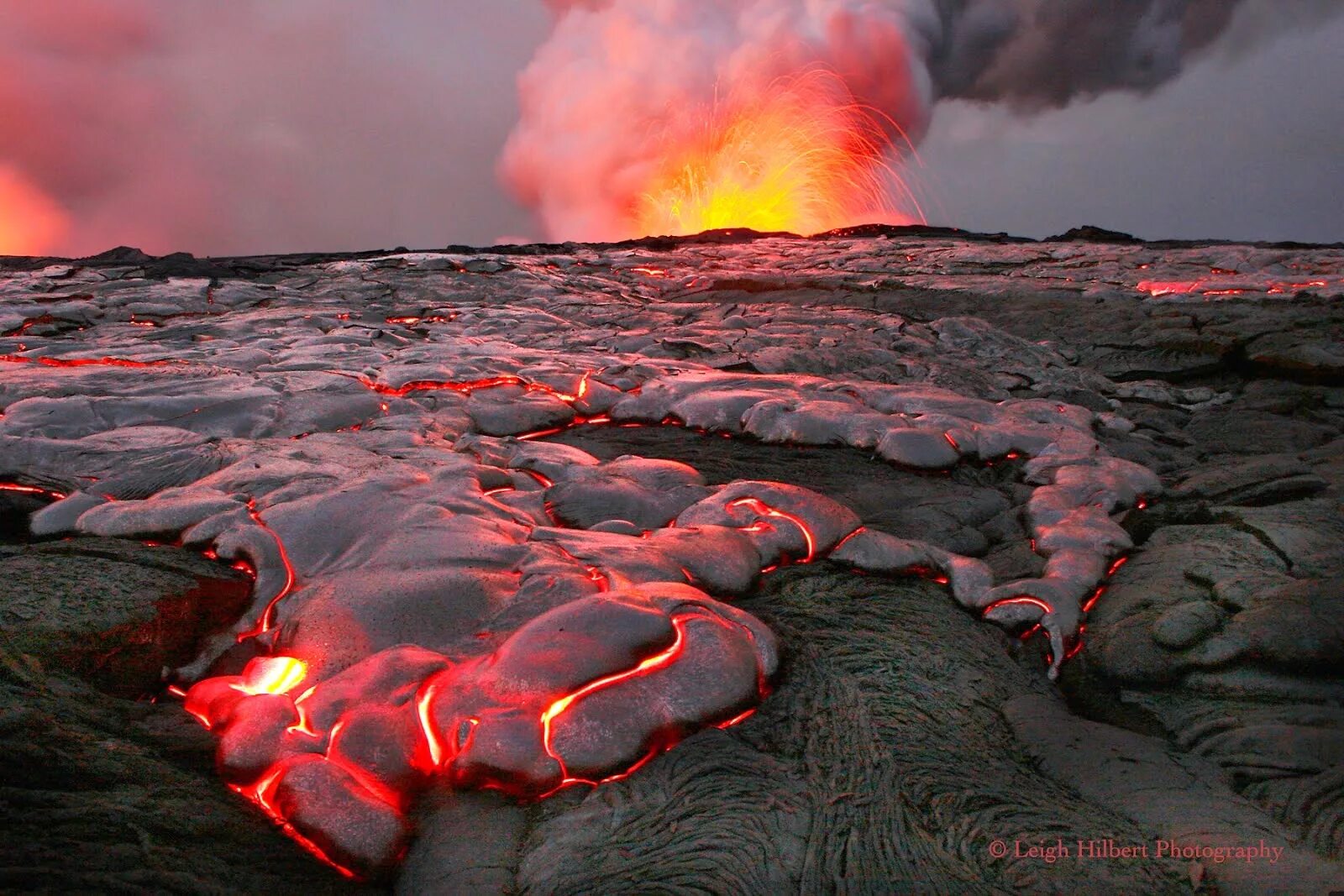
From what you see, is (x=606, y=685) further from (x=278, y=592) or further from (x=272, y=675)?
(x=278, y=592)

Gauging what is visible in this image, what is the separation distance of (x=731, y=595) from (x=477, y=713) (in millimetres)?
732

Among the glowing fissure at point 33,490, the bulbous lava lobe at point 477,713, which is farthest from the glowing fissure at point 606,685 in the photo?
the glowing fissure at point 33,490

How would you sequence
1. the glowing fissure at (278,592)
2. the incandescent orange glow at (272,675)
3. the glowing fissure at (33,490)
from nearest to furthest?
the incandescent orange glow at (272,675) < the glowing fissure at (278,592) < the glowing fissure at (33,490)

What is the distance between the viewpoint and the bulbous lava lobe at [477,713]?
1.20 m

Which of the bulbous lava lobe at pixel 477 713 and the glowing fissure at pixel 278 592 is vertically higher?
the glowing fissure at pixel 278 592

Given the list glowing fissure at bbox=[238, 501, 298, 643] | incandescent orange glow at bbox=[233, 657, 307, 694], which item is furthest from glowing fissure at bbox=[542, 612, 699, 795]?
glowing fissure at bbox=[238, 501, 298, 643]

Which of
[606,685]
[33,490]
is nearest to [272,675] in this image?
[606,685]

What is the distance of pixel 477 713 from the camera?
52.1 inches

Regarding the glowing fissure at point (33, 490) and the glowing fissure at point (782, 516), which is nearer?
the glowing fissure at point (782, 516)

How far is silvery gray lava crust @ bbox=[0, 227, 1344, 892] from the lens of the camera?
114 centimetres

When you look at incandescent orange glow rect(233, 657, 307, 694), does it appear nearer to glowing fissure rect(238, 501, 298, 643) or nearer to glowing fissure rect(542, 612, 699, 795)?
glowing fissure rect(238, 501, 298, 643)

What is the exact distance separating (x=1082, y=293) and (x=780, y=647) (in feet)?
17.2

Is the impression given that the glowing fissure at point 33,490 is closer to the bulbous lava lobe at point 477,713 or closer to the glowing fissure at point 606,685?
the bulbous lava lobe at point 477,713

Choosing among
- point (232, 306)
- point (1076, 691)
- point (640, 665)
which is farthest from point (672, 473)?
point (232, 306)
